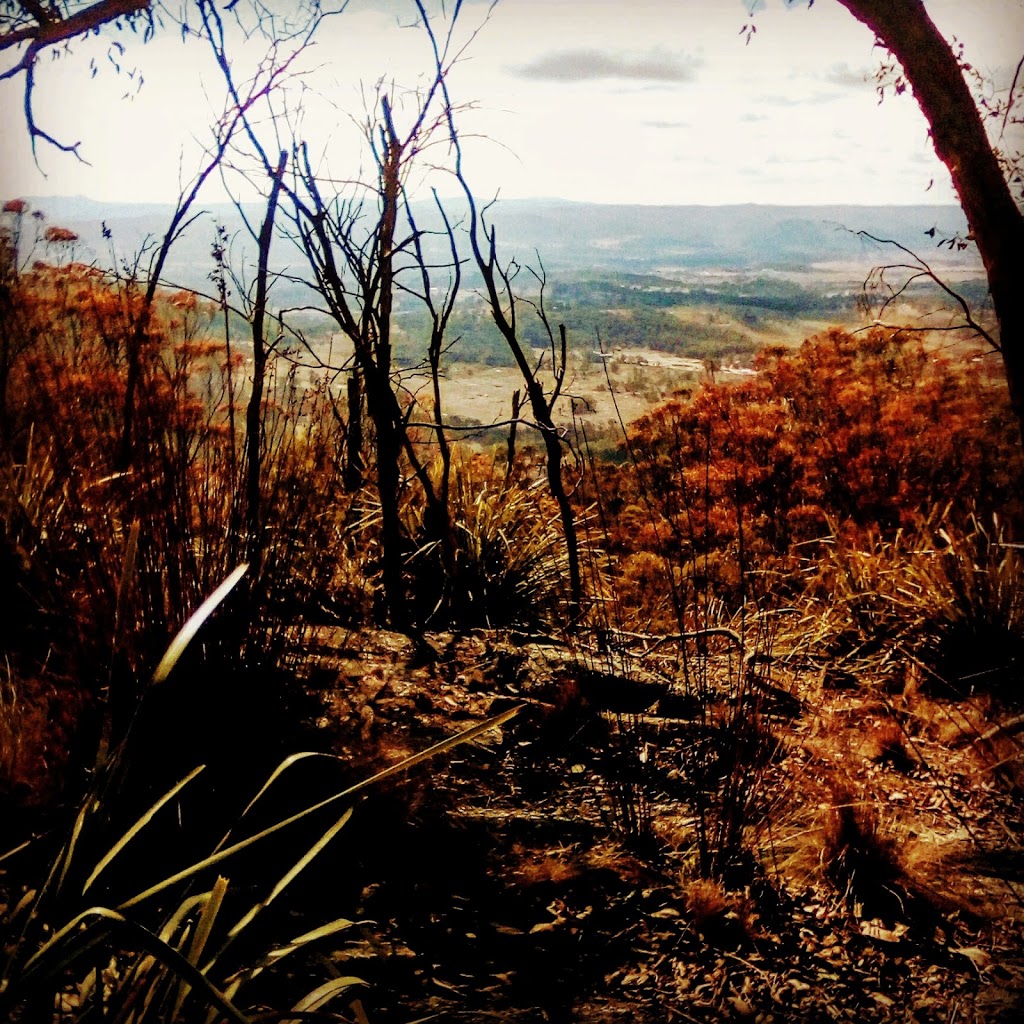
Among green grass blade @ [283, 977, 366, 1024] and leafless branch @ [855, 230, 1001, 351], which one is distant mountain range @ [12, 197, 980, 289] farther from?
green grass blade @ [283, 977, 366, 1024]

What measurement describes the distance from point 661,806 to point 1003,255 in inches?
66.7

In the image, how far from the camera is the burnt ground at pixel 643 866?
3.97ft

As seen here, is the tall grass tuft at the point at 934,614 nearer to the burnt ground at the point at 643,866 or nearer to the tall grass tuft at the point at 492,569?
the burnt ground at the point at 643,866

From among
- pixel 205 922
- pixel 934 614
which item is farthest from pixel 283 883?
pixel 934 614

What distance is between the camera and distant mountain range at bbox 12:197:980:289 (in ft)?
9.59

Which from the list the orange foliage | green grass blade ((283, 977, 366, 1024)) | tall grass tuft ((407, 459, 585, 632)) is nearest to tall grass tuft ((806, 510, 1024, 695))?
tall grass tuft ((407, 459, 585, 632))

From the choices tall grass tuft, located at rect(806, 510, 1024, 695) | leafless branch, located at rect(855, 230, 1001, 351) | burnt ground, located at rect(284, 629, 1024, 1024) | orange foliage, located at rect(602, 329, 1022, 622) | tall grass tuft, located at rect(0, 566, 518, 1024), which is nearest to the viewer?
tall grass tuft, located at rect(0, 566, 518, 1024)

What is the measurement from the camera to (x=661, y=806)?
171 centimetres

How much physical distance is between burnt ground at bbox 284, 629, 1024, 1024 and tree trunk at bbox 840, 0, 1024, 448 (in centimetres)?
110

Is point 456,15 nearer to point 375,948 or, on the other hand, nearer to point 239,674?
point 239,674

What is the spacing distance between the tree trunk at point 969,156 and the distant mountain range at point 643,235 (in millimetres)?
449

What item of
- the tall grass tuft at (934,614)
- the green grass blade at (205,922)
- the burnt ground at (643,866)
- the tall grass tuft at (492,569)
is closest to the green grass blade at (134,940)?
the green grass blade at (205,922)

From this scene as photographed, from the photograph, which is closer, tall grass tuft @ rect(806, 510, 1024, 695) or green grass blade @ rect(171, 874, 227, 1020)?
green grass blade @ rect(171, 874, 227, 1020)

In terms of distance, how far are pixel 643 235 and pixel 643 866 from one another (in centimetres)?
1982
